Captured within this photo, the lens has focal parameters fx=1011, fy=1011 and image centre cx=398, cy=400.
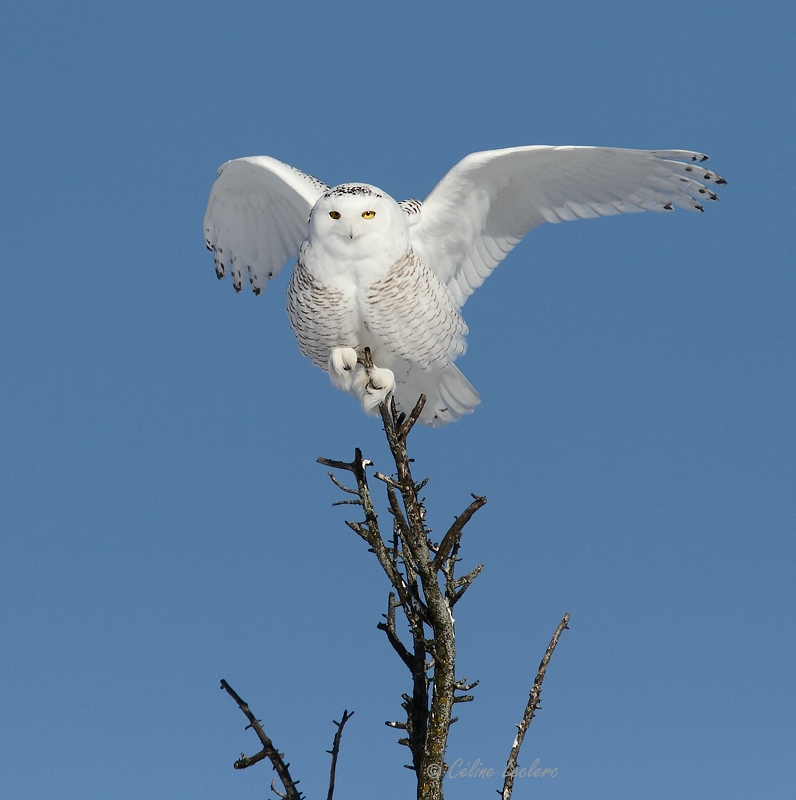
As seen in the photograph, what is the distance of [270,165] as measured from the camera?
5.66 m

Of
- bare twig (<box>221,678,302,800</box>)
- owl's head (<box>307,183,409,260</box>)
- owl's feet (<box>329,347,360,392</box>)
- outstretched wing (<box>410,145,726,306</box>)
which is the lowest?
bare twig (<box>221,678,302,800</box>)

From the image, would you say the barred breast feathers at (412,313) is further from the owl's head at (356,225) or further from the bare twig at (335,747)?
the bare twig at (335,747)

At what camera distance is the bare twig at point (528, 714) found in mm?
3869

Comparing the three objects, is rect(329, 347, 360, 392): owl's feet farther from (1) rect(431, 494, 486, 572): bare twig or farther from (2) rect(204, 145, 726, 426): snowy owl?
(1) rect(431, 494, 486, 572): bare twig

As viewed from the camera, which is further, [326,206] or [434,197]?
[434,197]

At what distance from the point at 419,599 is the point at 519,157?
7.72 ft

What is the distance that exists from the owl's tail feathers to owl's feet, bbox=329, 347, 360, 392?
0.58m

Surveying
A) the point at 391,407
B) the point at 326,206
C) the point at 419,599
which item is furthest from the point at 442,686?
the point at 326,206

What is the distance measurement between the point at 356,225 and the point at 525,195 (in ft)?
4.44

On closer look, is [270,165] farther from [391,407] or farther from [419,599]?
[419,599]

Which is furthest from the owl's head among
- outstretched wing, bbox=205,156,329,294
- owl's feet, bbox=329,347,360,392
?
outstretched wing, bbox=205,156,329,294

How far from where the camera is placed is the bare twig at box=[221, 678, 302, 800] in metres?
3.87

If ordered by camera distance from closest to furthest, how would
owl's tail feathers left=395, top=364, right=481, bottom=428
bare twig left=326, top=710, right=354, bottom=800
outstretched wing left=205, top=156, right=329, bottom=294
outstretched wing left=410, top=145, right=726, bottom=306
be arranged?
bare twig left=326, top=710, right=354, bottom=800, outstretched wing left=410, top=145, right=726, bottom=306, owl's tail feathers left=395, top=364, right=481, bottom=428, outstretched wing left=205, top=156, right=329, bottom=294

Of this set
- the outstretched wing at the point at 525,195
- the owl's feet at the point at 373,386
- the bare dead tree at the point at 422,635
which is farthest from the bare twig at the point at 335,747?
the outstretched wing at the point at 525,195
